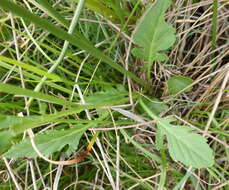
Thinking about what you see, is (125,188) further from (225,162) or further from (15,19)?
(15,19)

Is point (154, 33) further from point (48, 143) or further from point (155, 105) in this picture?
point (48, 143)

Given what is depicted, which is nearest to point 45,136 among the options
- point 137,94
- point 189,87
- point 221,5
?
point 137,94

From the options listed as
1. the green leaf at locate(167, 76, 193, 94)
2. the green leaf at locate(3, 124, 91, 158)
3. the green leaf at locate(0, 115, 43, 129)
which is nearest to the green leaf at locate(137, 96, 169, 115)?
the green leaf at locate(167, 76, 193, 94)

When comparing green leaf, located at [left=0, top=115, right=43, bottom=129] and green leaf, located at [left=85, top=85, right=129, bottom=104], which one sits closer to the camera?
green leaf, located at [left=0, top=115, right=43, bottom=129]

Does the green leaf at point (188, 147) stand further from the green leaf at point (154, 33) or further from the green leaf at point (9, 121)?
the green leaf at point (9, 121)

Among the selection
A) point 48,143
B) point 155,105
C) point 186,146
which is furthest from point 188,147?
point 48,143

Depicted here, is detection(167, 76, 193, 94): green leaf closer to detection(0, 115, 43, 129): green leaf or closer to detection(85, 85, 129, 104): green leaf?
detection(85, 85, 129, 104): green leaf

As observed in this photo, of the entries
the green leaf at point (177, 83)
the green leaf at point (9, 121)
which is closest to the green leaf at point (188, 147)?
the green leaf at point (177, 83)
